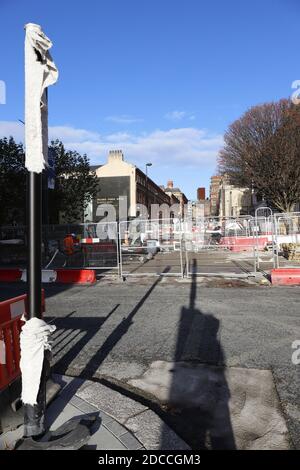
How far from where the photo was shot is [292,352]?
5.43 metres

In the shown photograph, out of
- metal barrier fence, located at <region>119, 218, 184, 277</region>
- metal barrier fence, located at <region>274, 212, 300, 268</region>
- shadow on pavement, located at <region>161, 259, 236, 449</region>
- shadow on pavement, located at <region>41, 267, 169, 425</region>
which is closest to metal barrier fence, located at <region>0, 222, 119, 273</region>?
metal barrier fence, located at <region>119, 218, 184, 277</region>

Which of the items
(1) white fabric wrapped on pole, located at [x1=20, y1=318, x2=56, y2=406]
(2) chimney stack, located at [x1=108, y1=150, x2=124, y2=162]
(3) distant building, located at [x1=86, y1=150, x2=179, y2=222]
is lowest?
(1) white fabric wrapped on pole, located at [x1=20, y1=318, x2=56, y2=406]

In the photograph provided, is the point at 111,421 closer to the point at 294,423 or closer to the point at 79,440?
the point at 79,440

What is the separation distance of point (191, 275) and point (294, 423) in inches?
404

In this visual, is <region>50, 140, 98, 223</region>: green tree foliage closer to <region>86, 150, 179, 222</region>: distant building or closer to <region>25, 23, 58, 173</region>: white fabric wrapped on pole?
<region>25, 23, 58, 173</region>: white fabric wrapped on pole

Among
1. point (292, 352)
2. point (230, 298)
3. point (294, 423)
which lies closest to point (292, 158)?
point (230, 298)

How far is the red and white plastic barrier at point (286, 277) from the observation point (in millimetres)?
11500

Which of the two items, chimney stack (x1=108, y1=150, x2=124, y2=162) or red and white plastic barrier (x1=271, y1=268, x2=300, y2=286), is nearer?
red and white plastic barrier (x1=271, y1=268, x2=300, y2=286)

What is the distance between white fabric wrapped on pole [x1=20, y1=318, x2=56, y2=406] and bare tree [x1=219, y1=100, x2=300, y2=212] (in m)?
31.9

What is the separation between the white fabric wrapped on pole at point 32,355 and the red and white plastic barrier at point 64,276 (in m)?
10.0

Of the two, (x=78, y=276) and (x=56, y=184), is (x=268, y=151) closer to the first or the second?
(x=56, y=184)

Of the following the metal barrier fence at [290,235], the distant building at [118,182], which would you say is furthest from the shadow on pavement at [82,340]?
the distant building at [118,182]

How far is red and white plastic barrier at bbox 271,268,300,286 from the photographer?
11500mm
